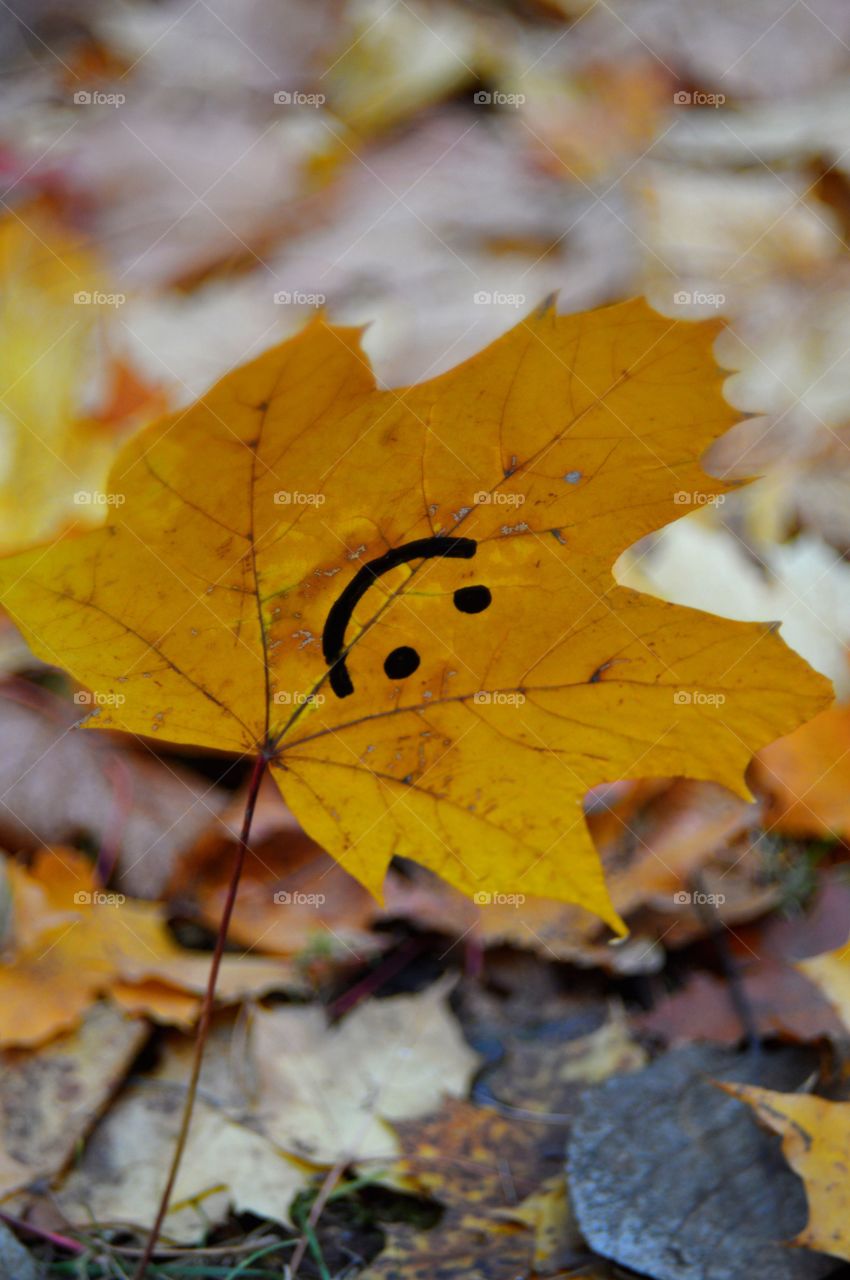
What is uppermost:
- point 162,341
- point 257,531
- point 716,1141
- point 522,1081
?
point 257,531

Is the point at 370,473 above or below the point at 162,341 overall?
above

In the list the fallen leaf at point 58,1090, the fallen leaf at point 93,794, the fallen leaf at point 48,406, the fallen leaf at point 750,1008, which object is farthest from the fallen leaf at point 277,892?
the fallen leaf at point 48,406

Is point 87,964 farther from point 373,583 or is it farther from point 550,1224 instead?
point 373,583

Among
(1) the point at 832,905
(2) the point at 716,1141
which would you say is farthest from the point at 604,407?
(1) the point at 832,905

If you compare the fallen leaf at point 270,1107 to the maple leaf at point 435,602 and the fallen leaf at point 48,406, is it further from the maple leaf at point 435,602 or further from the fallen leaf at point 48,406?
the fallen leaf at point 48,406

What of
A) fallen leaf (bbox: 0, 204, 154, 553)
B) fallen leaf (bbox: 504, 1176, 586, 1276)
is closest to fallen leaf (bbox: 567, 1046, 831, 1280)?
fallen leaf (bbox: 504, 1176, 586, 1276)

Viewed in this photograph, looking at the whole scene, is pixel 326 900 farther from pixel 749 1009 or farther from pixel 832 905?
pixel 832 905

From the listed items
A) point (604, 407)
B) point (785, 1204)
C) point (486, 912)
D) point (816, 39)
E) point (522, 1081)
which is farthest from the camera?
point (816, 39)

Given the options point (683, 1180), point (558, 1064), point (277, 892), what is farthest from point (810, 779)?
point (277, 892)
